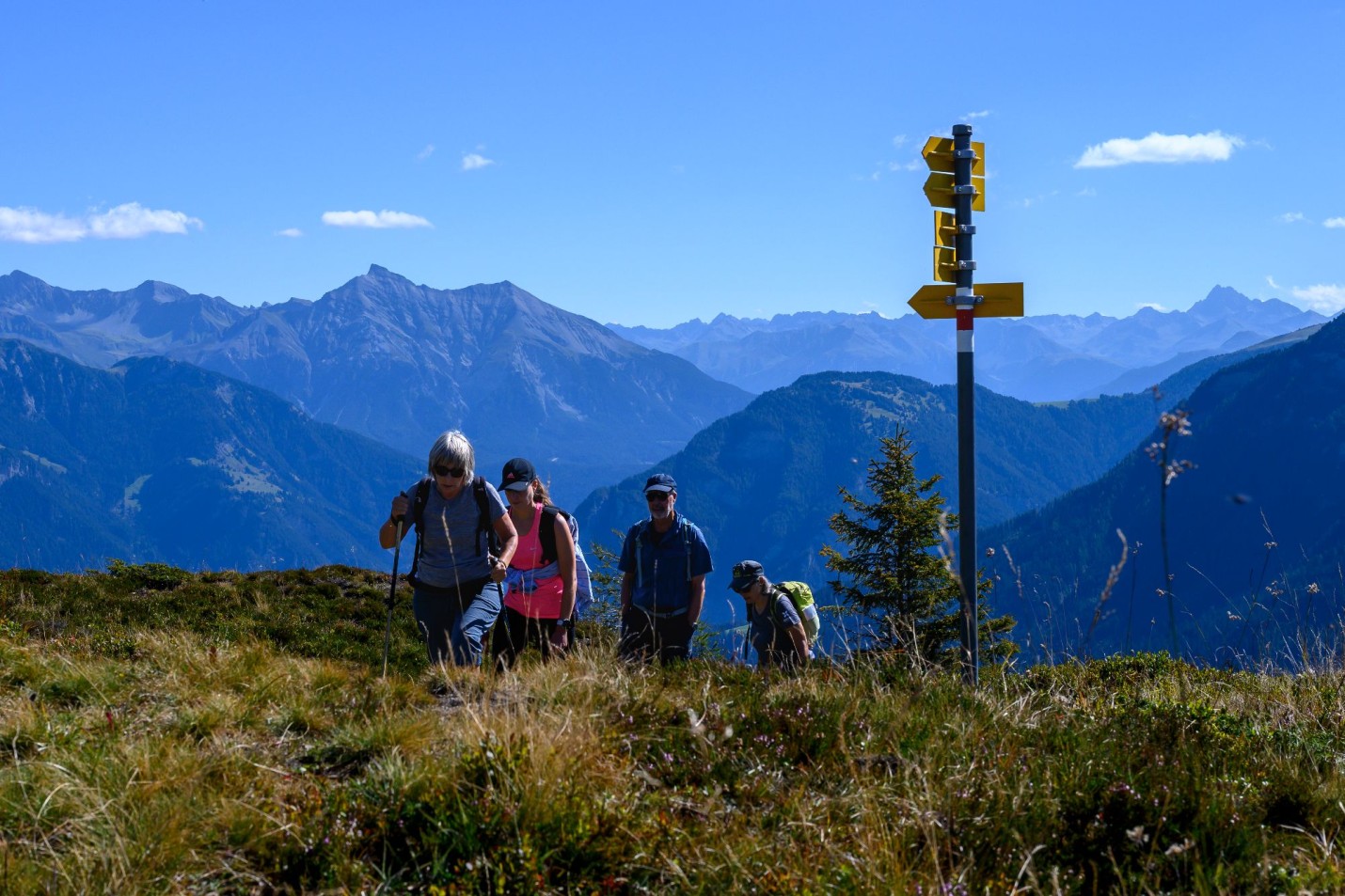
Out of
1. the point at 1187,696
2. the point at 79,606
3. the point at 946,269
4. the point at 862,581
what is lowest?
the point at 862,581

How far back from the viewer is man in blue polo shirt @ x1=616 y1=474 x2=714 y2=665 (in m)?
7.84

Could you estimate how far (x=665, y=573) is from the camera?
26.1 ft

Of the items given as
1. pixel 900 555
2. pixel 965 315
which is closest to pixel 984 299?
pixel 965 315

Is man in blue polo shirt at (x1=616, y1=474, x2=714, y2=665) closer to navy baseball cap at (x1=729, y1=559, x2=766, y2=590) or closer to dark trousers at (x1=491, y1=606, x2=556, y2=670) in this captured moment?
navy baseball cap at (x1=729, y1=559, x2=766, y2=590)

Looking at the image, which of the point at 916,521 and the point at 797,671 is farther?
the point at 916,521

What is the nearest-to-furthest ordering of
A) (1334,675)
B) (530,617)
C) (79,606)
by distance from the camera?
(1334,675)
(530,617)
(79,606)

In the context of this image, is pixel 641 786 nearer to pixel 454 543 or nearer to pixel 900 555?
pixel 454 543

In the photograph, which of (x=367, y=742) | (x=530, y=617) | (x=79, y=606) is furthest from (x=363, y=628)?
(x=367, y=742)

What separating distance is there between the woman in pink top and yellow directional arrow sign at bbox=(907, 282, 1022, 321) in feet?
9.08

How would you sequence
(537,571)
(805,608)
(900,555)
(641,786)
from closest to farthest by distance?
1. (641,786)
2. (537,571)
3. (805,608)
4. (900,555)

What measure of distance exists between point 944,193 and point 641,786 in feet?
14.4

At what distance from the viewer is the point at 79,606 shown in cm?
1296

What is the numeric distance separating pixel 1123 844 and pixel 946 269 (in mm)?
4058

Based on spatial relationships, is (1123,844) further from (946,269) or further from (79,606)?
(79,606)
